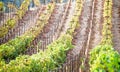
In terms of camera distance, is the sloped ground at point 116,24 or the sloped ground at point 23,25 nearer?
the sloped ground at point 116,24

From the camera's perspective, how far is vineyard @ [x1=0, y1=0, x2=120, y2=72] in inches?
942

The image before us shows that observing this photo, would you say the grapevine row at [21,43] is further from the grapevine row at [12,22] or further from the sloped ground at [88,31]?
the sloped ground at [88,31]

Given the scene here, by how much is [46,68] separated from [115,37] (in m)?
17.6

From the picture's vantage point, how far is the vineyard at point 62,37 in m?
23.9

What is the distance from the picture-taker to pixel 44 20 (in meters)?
44.0

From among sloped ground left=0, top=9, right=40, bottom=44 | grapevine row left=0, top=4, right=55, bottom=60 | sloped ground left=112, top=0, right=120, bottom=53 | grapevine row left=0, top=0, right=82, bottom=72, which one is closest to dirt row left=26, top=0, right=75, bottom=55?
grapevine row left=0, top=4, right=55, bottom=60

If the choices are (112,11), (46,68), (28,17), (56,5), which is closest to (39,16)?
(28,17)

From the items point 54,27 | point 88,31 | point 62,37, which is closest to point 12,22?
point 54,27

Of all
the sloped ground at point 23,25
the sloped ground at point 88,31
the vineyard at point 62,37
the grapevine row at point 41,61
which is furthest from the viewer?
the sloped ground at point 23,25

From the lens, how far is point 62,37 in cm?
3516

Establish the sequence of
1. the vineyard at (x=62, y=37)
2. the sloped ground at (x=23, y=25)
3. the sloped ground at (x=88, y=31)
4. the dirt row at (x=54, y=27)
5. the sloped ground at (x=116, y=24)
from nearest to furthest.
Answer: the vineyard at (x=62, y=37) < the sloped ground at (x=88, y=31) < the dirt row at (x=54, y=27) < the sloped ground at (x=116, y=24) < the sloped ground at (x=23, y=25)

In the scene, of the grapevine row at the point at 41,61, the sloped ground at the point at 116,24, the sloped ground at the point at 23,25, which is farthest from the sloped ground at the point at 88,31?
the sloped ground at the point at 23,25

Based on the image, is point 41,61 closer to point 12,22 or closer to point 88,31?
point 88,31

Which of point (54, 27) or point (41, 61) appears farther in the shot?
point (54, 27)
